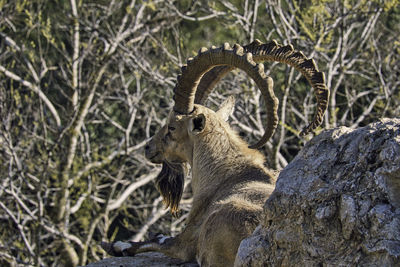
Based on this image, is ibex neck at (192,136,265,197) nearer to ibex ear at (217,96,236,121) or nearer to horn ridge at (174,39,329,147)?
horn ridge at (174,39,329,147)

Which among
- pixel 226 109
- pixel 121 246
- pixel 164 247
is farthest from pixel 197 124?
pixel 121 246

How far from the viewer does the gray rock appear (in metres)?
2.66

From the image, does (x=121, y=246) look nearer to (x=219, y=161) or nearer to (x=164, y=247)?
(x=164, y=247)

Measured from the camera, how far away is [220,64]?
5.45 meters

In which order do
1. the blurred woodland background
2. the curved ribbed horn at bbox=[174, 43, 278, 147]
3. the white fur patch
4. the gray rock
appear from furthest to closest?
the blurred woodland background
the white fur patch
the curved ribbed horn at bbox=[174, 43, 278, 147]
the gray rock

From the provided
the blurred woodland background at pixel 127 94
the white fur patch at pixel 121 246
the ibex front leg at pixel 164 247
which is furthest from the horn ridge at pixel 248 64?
the blurred woodland background at pixel 127 94

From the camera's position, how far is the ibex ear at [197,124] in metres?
6.05

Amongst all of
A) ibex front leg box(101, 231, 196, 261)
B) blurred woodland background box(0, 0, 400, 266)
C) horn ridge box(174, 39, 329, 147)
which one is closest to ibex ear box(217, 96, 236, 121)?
horn ridge box(174, 39, 329, 147)

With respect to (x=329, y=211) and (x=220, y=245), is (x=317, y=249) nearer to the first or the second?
(x=329, y=211)

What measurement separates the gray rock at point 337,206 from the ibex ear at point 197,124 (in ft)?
9.29

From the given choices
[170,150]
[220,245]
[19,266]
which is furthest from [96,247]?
[220,245]

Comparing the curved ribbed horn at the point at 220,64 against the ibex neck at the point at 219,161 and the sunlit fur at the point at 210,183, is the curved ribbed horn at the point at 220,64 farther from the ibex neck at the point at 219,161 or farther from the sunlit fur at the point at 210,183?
the ibex neck at the point at 219,161

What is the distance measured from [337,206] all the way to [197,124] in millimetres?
3364

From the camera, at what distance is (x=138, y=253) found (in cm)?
593
